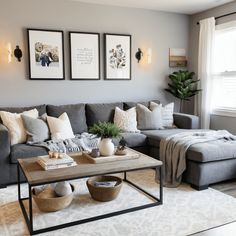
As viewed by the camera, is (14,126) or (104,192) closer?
(104,192)

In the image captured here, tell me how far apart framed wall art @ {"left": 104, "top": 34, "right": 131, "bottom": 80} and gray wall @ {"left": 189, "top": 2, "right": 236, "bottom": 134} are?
131 cm

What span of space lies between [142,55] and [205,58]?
1084 millimetres

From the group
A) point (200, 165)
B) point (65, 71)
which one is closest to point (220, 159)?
point (200, 165)

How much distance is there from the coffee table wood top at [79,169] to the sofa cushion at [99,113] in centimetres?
146

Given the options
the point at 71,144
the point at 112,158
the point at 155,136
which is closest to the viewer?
the point at 112,158

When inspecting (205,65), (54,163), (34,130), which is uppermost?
(205,65)

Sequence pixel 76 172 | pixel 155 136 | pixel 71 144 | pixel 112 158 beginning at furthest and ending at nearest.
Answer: pixel 155 136, pixel 71 144, pixel 112 158, pixel 76 172

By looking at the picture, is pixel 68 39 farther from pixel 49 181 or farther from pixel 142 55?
pixel 49 181

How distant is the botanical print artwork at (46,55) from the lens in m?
4.07

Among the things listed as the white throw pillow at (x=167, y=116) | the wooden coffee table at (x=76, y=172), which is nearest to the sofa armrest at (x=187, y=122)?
the white throw pillow at (x=167, y=116)

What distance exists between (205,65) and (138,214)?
3163 millimetres

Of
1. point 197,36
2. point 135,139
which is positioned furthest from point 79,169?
point 197,36

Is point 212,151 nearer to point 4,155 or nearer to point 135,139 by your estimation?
point 135,139

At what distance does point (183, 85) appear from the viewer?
4859 millimetres
